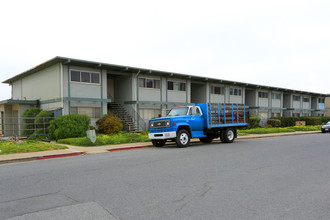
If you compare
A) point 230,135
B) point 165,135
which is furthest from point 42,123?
point 230,135

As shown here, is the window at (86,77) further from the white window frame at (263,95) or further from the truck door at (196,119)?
the white window frame at (263,95)

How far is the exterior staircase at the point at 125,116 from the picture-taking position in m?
23.6

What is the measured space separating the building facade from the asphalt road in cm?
1251

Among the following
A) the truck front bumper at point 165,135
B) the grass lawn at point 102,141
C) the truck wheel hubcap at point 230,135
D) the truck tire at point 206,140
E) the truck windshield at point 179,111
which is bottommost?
the truck tire at point 206,140

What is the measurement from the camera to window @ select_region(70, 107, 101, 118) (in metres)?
21.5

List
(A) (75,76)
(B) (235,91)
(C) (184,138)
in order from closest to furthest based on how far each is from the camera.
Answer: (C) (184,138) < (A) (75,76) < (B) (235,91)

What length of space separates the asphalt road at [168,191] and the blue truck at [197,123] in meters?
5.47

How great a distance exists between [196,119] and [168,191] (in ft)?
32.5

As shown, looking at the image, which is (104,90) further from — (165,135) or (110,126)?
(165,135)

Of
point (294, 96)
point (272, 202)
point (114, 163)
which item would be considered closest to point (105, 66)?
point (114, 163)

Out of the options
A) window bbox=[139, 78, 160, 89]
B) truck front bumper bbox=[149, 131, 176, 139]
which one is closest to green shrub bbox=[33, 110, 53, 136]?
truck front bumper bbox=[149, 131, 176, 139]

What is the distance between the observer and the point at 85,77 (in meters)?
22.1

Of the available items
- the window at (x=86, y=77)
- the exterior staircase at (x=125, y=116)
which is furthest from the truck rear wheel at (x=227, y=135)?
the window at (x=86, y=77)

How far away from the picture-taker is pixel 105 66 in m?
22.8
